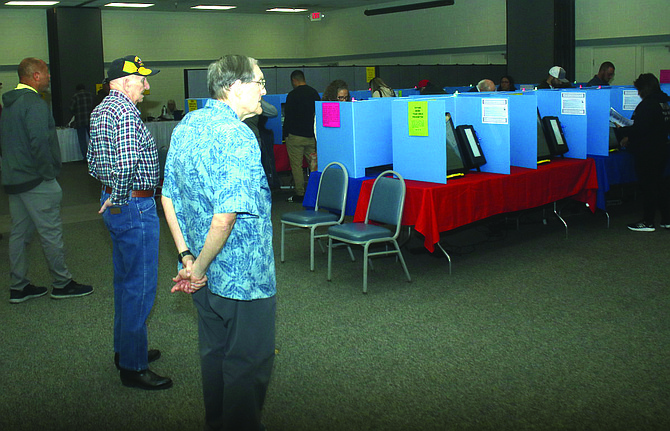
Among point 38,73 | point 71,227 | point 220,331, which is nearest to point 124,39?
point 71,227

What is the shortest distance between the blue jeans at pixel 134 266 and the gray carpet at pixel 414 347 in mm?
252

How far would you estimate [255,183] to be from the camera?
182 centimetres

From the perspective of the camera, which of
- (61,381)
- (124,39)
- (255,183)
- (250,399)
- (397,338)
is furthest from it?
(124,39)

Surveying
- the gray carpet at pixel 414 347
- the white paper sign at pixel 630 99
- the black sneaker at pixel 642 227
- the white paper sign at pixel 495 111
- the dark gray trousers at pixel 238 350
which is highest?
the white paper sign at pixel 630 99

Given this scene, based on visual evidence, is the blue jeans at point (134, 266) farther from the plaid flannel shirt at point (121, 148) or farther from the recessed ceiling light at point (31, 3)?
the recessed ceiling light at point (31, 3)

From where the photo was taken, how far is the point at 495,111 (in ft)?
15.5

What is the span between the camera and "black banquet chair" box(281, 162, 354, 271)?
14.9 feet

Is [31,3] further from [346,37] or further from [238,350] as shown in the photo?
[238,350]

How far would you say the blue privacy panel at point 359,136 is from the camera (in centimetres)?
464

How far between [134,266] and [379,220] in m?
2.00

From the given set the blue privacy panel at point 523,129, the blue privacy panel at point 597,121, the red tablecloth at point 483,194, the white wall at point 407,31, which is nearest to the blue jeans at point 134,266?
the red tablecloth at point 483,194

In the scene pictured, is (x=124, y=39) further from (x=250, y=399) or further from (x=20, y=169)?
(x=250, y=399)

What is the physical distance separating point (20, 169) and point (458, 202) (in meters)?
2.71

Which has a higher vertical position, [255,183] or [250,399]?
[255,183]
